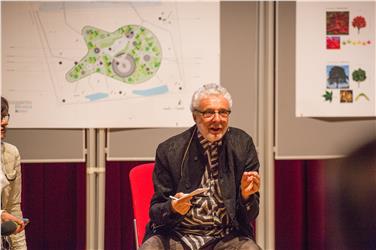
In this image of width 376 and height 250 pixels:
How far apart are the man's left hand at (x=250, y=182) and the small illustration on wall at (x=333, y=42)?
1.52 meters

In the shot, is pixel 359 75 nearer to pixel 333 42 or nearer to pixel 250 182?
pixel 333 42

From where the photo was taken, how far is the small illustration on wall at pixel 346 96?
385cm

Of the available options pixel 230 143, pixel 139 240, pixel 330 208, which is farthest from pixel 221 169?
pixel 330 208

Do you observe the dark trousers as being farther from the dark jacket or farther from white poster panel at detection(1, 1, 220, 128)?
white poster panel at detection(1, 1, 220, 128)

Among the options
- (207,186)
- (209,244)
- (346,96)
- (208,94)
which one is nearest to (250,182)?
(207,186)

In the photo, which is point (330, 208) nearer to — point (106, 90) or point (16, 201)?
point (106, 90)

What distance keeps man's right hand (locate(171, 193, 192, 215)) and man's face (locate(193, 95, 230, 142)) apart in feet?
1.11

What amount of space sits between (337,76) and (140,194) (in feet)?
5.17

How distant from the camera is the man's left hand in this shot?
2.61 meters

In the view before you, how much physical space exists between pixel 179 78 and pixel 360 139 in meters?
1.26

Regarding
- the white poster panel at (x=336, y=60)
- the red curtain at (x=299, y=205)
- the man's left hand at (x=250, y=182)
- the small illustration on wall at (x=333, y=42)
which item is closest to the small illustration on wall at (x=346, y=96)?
the white poster panel at (x=336, y=60)

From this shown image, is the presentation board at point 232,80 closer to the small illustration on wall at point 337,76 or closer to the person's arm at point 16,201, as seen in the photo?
the small illustration on wall at point 337,76

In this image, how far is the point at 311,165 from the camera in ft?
15.0

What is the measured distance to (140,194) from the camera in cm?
313
